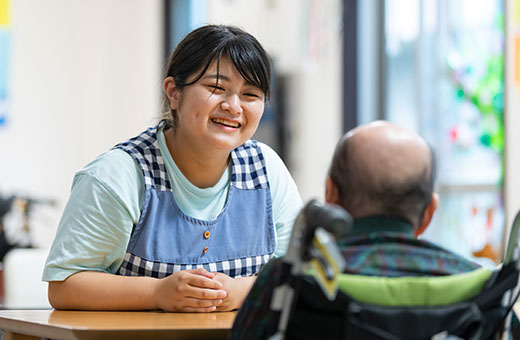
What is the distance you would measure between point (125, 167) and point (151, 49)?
15.3 feet

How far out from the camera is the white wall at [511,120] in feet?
10.5

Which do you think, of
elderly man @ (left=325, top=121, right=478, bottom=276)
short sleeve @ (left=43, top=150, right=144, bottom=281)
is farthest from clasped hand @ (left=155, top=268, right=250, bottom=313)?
elderly man @ (left=325, top=121, right=478, bottom=276)

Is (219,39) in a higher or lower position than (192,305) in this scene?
higher

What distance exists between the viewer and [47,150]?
5.90m

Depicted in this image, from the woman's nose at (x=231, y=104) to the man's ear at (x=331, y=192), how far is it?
567mm

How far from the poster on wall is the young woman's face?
4.22 metres

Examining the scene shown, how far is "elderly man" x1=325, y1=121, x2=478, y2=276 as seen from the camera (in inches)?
43.9

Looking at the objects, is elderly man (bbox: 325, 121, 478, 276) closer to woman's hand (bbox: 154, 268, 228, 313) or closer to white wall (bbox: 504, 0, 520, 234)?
woman's hand (bbox: 154, 268, 228, 313)

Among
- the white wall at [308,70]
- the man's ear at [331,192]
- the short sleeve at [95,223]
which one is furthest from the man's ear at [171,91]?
the white wall at [308,70]

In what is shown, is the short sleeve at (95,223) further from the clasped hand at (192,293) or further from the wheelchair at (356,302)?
the wheelchair at (356,302)

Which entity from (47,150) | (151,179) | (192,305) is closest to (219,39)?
(151,179)

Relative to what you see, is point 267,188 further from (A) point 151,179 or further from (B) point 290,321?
(B) point 290,321

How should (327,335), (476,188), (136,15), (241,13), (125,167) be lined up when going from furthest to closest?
(136,15)
(241,13)
(476,188)
(125,167)
(327,335)

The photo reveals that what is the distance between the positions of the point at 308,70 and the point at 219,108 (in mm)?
2906
